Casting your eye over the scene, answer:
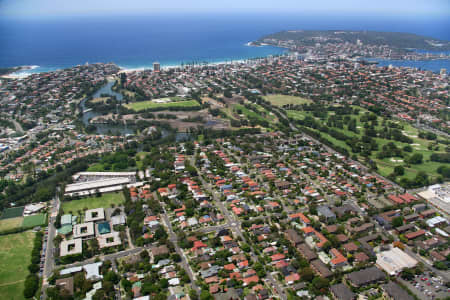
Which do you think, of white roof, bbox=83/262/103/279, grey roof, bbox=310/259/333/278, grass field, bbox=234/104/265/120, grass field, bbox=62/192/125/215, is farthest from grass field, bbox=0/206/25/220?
grass field, bbox=234/104/265/120

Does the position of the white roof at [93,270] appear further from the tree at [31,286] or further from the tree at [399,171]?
the tree at [399,171]

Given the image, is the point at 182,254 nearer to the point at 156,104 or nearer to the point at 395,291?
the point at 395,291

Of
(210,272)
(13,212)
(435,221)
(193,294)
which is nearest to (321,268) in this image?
(210,272)

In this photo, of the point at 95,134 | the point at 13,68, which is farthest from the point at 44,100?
the point at 13,68

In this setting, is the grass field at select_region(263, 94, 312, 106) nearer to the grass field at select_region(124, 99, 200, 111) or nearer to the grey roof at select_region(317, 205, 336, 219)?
the grass field at select_region(124, 99, 200, 111)

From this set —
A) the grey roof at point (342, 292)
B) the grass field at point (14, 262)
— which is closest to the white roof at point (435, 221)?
the grey roof at point (342, 292)

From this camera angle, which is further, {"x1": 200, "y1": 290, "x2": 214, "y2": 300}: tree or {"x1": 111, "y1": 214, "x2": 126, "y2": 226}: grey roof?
{"x1": 111, "y1": 214, "x2": 126, "y2": 226}: grey roof
